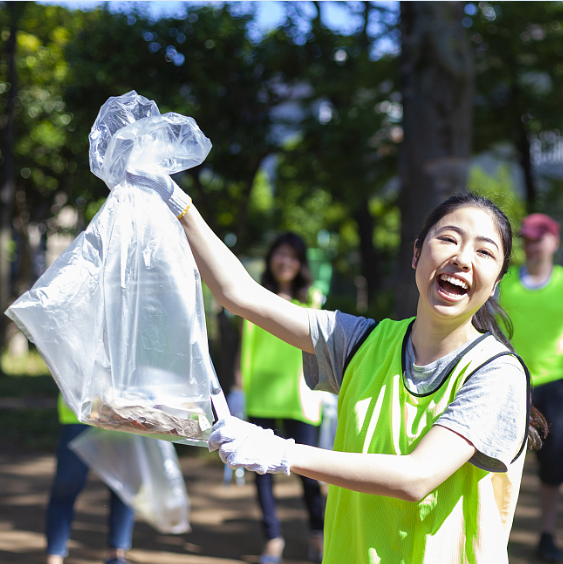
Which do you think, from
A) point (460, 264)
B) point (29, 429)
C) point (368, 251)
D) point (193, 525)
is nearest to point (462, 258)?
point (460, 264)

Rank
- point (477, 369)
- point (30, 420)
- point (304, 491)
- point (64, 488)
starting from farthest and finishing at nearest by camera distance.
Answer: point (30, 420), point (304, 491), point (64, 488), point (477, 369)

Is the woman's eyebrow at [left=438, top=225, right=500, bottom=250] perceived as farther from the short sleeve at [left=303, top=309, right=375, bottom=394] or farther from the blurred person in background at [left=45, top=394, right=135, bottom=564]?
the blurred person in background at [left=45, top=394, right=135, bottom=564]

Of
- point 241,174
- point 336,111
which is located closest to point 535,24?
point 336,111

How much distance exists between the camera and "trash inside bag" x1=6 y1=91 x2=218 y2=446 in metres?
1.54

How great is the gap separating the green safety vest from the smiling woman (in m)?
2.25

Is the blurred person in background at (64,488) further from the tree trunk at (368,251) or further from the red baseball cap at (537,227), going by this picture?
the tree trunk at (368,251)

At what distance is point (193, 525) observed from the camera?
4.39 meters

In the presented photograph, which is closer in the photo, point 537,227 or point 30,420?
point 537,227

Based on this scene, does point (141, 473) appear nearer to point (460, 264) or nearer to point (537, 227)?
point (460, 264)

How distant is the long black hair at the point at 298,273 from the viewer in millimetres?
3969

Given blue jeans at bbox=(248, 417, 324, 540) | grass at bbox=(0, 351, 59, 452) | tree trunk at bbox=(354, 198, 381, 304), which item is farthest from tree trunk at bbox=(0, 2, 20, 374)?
blue jeans at bbox=(248, 417, 324, 540)

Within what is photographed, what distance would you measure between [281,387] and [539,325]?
60.8 inches

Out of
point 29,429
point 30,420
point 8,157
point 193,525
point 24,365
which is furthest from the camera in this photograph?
point 24,365

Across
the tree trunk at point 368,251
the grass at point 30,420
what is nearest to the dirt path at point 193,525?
the grass at point 30,420
